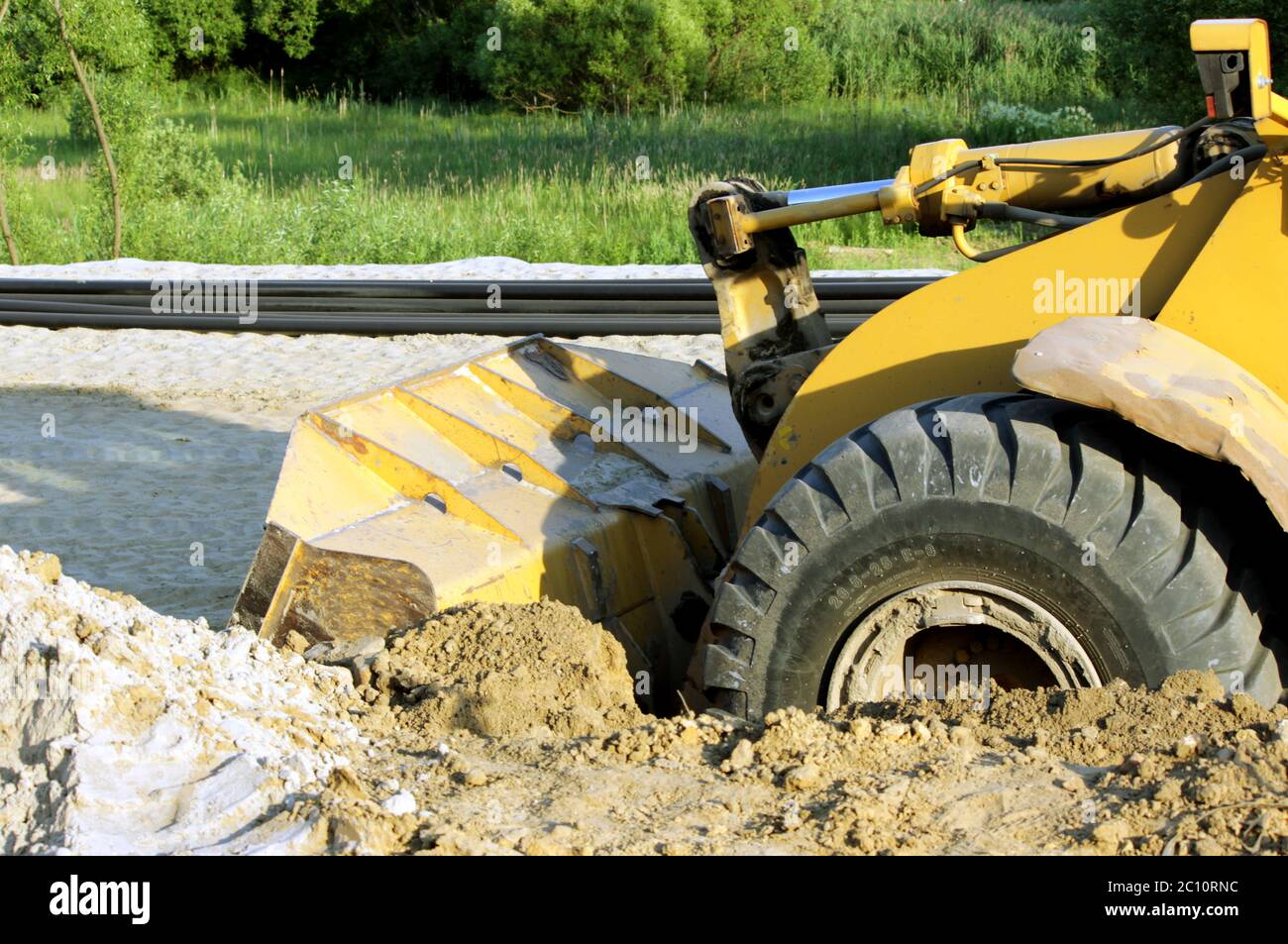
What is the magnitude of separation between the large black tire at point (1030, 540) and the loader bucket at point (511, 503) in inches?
46.9

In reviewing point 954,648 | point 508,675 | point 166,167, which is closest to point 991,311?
point 954,648

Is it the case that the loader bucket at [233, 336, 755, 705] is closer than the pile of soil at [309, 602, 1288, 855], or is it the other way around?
the pile of soil at [309, 602, 1288, 855]

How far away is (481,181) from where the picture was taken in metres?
20.0

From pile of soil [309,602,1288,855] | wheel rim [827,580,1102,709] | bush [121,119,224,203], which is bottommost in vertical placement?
pile of soil [309,602,1288,855]

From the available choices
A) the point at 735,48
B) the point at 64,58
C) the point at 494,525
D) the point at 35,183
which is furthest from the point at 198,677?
the point at 735,48

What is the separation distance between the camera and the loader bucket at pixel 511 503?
14.8 ft

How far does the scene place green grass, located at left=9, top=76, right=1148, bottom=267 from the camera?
1523 cm

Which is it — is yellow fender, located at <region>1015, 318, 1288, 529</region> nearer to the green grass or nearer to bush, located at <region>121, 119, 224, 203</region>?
the green grass

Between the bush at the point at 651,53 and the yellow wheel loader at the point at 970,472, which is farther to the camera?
the bush at the point at 651,53

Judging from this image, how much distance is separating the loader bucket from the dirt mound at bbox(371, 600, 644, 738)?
216 millimetres

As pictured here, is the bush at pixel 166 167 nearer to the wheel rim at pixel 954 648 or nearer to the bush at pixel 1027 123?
the bush at pixel 1027 123

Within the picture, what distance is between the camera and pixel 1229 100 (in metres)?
3.54

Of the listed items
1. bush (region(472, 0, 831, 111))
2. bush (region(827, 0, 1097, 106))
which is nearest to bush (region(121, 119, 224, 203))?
bush (region(472, 0, 831, 111))

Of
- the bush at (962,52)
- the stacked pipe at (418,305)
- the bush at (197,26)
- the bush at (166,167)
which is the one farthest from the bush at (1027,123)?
the bush at (197,26)
